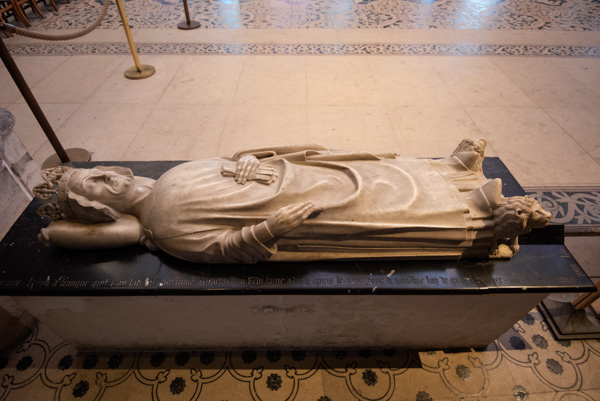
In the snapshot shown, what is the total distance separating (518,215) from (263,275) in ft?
3.76

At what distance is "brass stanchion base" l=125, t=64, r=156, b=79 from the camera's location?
13.8ft

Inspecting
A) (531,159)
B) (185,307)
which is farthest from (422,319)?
(531,159)

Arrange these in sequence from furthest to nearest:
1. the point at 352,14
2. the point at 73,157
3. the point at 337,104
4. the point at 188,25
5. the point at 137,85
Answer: the point at 352,14 → the point at 188,25 → the point at 137,85 → the point at 337,104 → the point at 73,157

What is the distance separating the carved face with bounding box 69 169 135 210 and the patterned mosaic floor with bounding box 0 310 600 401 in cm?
98

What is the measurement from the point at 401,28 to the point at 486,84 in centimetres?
204

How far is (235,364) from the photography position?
191 cm

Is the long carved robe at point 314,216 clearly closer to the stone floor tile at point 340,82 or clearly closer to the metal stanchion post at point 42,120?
the metal stanchion post at point 42,120

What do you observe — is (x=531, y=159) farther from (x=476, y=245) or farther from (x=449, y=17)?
(x=449, y=17)

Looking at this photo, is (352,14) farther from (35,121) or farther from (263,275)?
(263,275)

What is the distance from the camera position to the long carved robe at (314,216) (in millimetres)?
1479

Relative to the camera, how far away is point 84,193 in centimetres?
153

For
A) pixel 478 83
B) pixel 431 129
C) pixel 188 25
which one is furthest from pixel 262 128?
pixel 188 25

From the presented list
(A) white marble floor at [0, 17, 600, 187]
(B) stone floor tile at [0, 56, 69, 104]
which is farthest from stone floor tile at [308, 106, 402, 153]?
(B) stone floor tile at [0, 56, 69, 104]

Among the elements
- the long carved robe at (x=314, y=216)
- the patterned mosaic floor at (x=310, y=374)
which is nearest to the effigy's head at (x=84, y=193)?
the long carved robe at (x=314, y=216)
